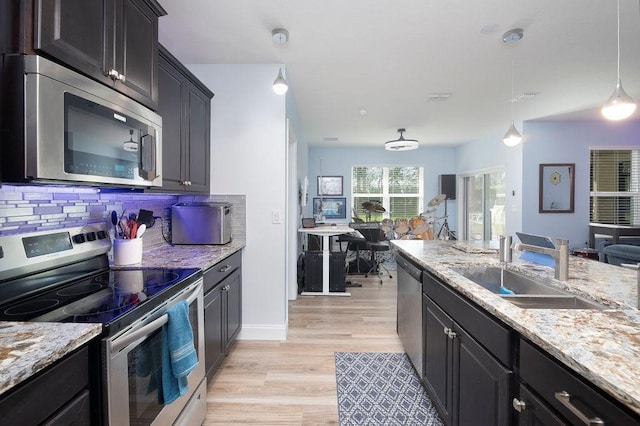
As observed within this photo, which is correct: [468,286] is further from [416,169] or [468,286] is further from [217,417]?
[416,169]

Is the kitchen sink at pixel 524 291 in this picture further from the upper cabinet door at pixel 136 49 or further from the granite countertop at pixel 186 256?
the upper cabinet door at pixel 136 49

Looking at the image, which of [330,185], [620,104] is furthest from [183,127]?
[330,185]

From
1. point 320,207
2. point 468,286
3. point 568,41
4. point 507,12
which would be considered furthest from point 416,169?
point 468,286

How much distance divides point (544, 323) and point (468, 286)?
0.42 meters

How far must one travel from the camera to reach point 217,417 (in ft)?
6.09

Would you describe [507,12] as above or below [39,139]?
above

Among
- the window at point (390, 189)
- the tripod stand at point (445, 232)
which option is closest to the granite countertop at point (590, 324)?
the tripod stand at point (445, 232)

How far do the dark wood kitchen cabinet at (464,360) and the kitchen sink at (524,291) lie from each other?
8.6 inches

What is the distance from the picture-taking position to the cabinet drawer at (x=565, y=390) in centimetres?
69

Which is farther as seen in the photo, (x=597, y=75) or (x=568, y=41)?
(x=597, y=75)

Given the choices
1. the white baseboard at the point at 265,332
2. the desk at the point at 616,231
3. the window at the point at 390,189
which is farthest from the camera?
the window at the point at 390,189

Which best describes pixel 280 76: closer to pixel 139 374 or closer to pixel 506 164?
pixel 139 374

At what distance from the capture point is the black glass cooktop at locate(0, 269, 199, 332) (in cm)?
103

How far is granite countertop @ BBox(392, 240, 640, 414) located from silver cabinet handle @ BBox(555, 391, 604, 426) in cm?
8
